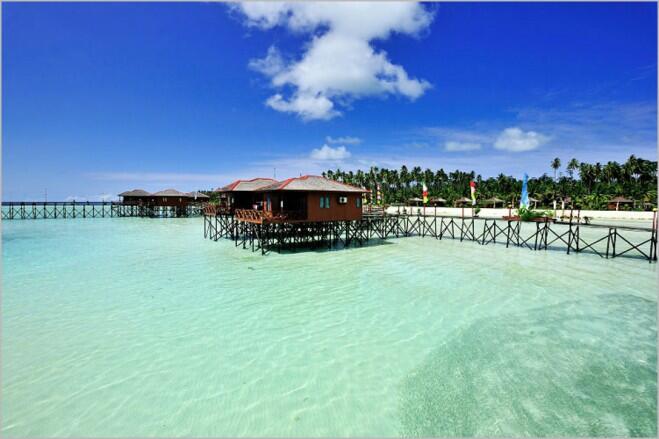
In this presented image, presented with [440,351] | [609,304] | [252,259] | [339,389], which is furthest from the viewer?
[252,259]

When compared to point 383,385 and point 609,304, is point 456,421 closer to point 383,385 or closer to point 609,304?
point 383,385

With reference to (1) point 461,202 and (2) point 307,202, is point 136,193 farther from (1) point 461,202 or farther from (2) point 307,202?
(1) point 461,202

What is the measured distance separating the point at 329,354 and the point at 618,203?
56.5 metres

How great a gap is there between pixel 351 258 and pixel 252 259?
561cm

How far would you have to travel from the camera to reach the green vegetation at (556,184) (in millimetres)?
49531

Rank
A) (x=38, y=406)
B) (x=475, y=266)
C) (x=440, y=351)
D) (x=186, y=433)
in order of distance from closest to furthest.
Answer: (x=186, y=433) → (x=38, y=406) → (x=440, y=351) → (x=475, y=266)

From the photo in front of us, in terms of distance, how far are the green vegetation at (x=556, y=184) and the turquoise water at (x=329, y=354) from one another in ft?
95.2

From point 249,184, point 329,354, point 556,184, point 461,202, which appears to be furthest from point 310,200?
point 556,184

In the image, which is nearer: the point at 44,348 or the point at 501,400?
the point at 501,400

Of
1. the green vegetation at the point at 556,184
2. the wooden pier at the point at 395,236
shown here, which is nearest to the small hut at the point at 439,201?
the green vegetation at the point at 556,184

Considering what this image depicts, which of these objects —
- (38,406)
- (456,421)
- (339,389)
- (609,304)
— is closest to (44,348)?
(38,406)

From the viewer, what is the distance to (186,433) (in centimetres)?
516

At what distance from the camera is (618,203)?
4650cm

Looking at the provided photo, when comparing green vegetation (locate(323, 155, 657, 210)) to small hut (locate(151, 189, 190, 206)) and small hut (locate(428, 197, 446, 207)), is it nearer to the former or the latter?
small hut (locate(428, 197, 446, 207))
